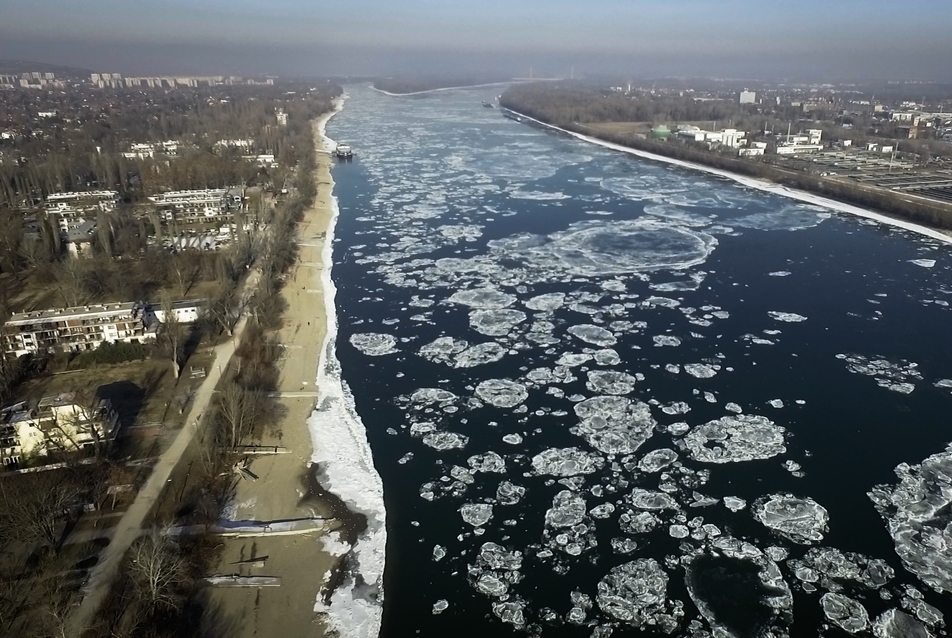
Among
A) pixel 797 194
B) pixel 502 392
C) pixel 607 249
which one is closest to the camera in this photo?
pixel 502 392

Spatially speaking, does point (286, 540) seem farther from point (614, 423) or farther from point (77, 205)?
point (77, 205)

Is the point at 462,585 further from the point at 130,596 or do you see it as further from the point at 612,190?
the point at 612,190

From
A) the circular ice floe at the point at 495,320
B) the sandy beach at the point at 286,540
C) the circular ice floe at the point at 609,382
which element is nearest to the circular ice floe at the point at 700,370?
the circular ice floe at the point at 609,382

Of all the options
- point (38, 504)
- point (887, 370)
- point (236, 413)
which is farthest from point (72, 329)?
point (887, 370)

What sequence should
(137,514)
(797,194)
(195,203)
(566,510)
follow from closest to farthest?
(137,514) < (566,510) < (195,203) < (797,194)

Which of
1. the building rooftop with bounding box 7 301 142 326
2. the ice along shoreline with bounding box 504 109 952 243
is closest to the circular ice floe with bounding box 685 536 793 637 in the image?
the building rooftop with bounding box 7 301 142 326
